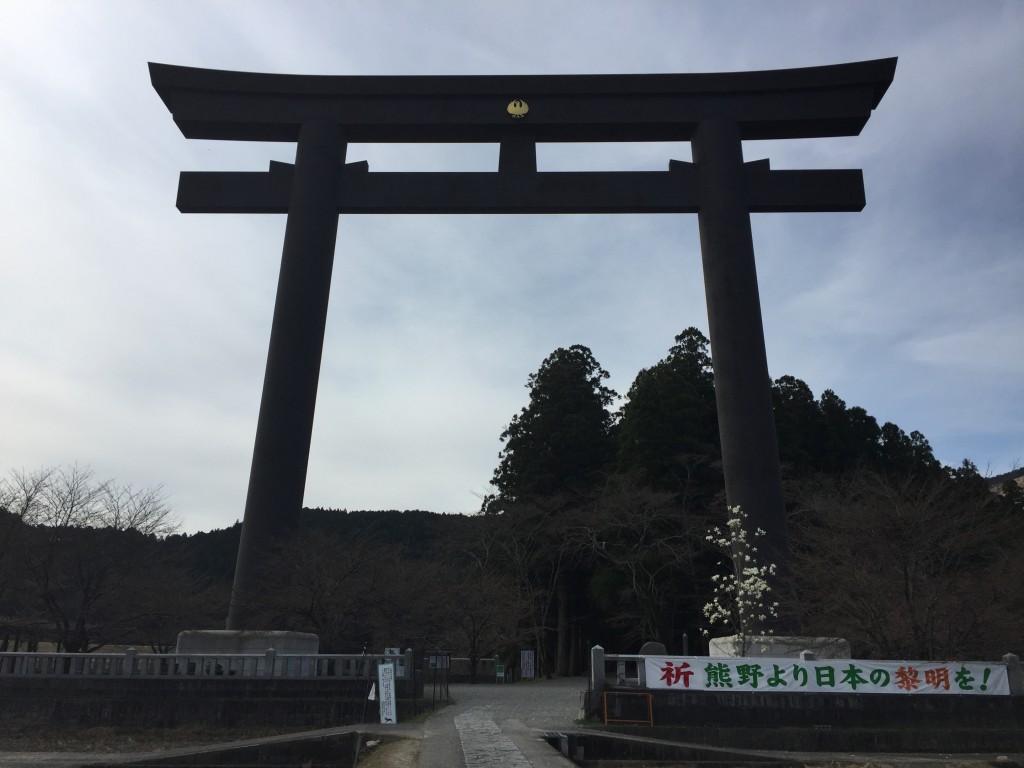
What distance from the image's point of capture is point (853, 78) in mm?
21938

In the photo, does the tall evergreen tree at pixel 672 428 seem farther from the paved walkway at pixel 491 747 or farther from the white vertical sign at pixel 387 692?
the white vertical sign at pixel 387 692

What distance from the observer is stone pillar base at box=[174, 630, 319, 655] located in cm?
1802

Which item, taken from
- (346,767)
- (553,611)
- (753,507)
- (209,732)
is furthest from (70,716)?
(553,611)

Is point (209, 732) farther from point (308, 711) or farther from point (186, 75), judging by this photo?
point (186, 75)

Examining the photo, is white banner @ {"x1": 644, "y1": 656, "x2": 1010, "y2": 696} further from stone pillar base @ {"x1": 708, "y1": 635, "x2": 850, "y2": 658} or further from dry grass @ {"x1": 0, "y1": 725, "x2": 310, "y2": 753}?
dry grass @ {"x1": 0, "y1": 725, "x2": 310, "y2": 753}

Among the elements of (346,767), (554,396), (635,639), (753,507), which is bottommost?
(346,767)

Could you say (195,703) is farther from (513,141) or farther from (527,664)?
(527,664)

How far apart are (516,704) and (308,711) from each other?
6226mm

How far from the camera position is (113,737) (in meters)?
16.1

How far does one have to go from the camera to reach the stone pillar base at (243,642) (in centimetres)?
1802

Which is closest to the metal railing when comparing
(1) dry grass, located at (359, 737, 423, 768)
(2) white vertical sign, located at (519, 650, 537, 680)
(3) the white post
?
(3) the white post

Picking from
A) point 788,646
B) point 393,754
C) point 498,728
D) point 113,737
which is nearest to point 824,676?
point 788,646

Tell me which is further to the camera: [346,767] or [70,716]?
[70,716]

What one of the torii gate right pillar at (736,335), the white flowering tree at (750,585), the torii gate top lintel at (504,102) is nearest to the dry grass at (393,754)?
the white flowering tree at (750,585)
